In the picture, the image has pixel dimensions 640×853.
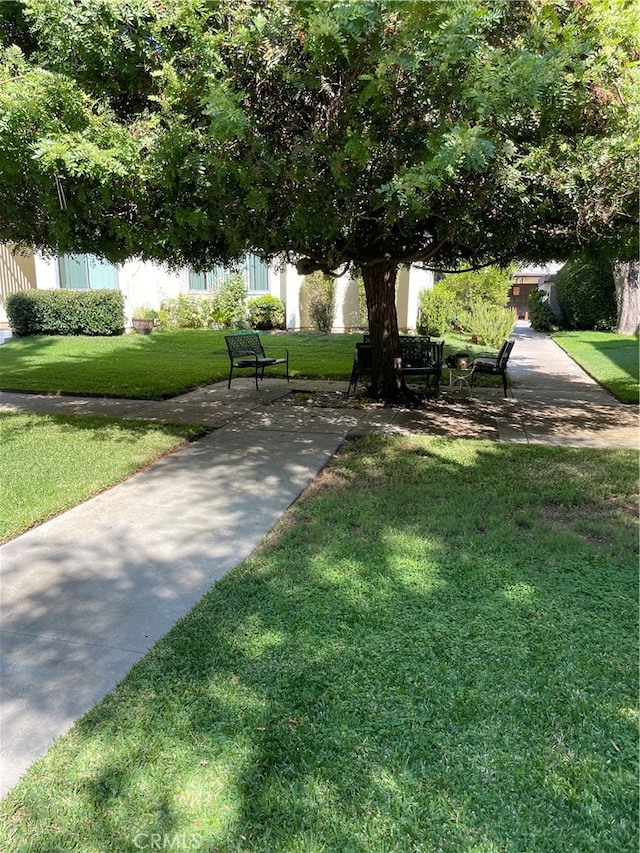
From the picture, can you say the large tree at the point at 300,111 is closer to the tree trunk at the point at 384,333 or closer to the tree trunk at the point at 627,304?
the tree trunk at the point at 384,333

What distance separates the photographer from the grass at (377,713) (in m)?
2.07

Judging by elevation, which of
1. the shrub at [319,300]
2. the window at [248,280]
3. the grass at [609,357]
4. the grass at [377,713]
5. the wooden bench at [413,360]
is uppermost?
the window at [248,280]

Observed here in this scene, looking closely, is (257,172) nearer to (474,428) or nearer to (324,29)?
(324,29)

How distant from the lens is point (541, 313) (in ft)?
83.7

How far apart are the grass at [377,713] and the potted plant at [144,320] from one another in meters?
16.9

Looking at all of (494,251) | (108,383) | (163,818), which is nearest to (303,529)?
(163,818)

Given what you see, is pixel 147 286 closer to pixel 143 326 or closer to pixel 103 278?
pixel 103 278

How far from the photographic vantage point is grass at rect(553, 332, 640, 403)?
11477 millimetres

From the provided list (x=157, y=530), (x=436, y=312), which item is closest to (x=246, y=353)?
(x=157, y=530)

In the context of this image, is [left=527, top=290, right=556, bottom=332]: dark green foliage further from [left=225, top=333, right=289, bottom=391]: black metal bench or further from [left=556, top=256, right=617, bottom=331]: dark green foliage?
[left=225, top=333, right=289, bottom=391]: black metal bench

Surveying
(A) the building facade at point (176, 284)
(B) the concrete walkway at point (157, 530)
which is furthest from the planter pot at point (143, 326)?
(B) the concrete walkway at point (157, 530)

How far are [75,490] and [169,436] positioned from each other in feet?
6.93

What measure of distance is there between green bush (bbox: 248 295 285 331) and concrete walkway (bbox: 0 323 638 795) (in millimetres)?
10887

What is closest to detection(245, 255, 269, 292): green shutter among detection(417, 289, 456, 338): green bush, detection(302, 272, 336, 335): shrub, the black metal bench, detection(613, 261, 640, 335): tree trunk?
detection(302, 272, 336, 335): shrub
